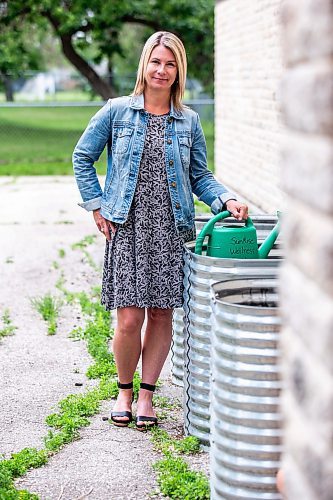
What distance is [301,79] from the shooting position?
197cm

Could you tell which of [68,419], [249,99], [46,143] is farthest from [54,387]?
[46,143]

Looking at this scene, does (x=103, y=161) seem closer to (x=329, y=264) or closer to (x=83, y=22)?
(x=83, y=22)

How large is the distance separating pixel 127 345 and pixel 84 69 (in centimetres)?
1820

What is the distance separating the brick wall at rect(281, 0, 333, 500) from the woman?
245 centimetres

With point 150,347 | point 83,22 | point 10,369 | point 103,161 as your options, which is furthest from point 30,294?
point 83,22

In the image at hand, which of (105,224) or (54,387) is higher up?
(105,224)

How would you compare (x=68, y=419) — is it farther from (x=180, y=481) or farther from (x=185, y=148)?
(x=185, y=148)

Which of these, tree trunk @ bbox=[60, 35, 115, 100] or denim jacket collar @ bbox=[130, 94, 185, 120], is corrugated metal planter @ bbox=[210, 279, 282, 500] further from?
tree trunk @ bbox=[60, 35, 115, 100]

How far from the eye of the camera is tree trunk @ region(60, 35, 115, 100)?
22.0m

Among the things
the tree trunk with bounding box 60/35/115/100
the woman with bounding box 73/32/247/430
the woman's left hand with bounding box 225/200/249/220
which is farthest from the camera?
the tree trunk with bounding box 60/35/115/100

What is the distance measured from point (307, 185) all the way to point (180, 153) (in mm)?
2735

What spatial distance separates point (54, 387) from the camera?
562cm

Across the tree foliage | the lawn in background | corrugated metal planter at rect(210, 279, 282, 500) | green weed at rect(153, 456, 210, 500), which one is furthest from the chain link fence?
corrugated metal planter at rect(210, 279, 282, 500)

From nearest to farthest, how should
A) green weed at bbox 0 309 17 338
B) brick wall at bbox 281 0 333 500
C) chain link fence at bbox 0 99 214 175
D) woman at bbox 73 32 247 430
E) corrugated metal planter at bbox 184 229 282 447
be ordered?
brick wall at bbox 281 0 333 500 < corrugated metal planter at bbox 184 229 282 447 < woman at bbox 73 32 247 430 < green weed at bbox 0 309 17 338 < chain link fence at bbox 0 99 214 175
